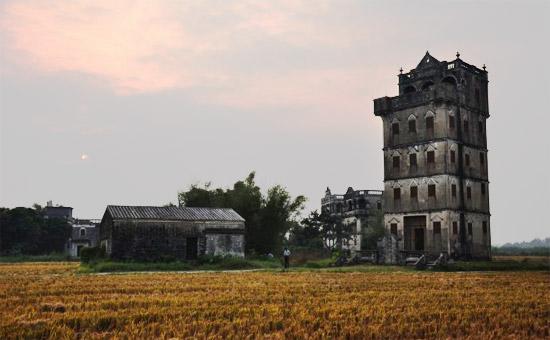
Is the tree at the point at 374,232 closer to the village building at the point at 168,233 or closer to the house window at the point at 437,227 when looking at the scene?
the house window at the point at 437,227

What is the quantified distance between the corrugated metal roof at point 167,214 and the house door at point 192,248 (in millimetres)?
1534

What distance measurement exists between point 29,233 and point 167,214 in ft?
148

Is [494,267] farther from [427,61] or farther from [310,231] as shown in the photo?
[310,231]

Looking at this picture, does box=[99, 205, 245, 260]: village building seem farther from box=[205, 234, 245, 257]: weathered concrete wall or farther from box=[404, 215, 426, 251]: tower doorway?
box=[404, 215, 426, 251]: tower doorway

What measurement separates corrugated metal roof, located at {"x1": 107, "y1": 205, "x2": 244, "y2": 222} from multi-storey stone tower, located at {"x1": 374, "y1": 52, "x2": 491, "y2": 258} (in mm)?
13197

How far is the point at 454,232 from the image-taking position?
4072 centimetres

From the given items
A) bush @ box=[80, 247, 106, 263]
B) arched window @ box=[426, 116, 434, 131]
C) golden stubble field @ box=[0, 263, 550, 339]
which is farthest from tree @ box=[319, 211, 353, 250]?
golden stubble field @ box=[0, 263, 550, 339]

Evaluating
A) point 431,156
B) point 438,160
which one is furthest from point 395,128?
point 438,160

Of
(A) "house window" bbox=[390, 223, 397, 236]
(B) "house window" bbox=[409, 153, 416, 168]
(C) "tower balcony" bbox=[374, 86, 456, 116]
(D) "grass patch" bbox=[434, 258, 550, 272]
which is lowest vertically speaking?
(D) "grass patch" bbox=[434, 258, 550, 272]

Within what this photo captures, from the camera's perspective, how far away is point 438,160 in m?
41.4

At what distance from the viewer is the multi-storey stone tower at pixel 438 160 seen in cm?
4116

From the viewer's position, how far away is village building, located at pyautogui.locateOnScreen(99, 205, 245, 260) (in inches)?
1494

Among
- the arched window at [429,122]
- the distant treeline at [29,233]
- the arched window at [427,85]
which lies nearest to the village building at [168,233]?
the arched window at [429,122]

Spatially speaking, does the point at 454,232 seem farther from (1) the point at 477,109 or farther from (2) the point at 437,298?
(2) the point at 437,298
